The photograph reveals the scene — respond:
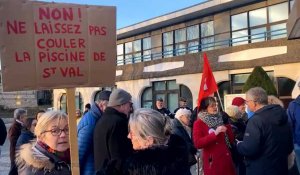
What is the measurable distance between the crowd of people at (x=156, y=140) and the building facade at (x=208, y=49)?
12367mm

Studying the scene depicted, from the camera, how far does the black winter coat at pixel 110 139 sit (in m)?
4.27

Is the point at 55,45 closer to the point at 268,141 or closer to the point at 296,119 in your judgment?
the point at 268,141

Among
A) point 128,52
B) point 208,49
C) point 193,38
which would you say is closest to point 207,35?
point 208,49

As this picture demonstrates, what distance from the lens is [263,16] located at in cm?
2098

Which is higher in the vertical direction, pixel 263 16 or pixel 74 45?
pixel 263 16

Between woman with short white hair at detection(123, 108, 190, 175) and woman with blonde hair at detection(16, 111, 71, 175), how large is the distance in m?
0.59

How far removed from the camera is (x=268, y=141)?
4957 millimetres

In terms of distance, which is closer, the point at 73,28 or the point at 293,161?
the point at 73,28

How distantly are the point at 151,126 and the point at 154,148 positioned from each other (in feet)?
0.49

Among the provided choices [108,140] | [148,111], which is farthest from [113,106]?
[148,111]

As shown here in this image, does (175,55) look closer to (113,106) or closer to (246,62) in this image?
(246,62)

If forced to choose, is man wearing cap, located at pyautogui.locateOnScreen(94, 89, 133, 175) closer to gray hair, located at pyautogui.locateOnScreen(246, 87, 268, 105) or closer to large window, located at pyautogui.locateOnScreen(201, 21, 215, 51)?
gray hair, located at pyautogui.locateOnScreen(246, 87, 268, 105)

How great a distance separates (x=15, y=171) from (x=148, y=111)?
1.28m

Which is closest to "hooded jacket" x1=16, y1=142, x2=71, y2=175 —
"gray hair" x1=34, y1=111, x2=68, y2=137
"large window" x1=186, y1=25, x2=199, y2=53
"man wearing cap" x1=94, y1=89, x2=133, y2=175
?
"gray hair" x1=34, y1=111, x2=68, y2=137
